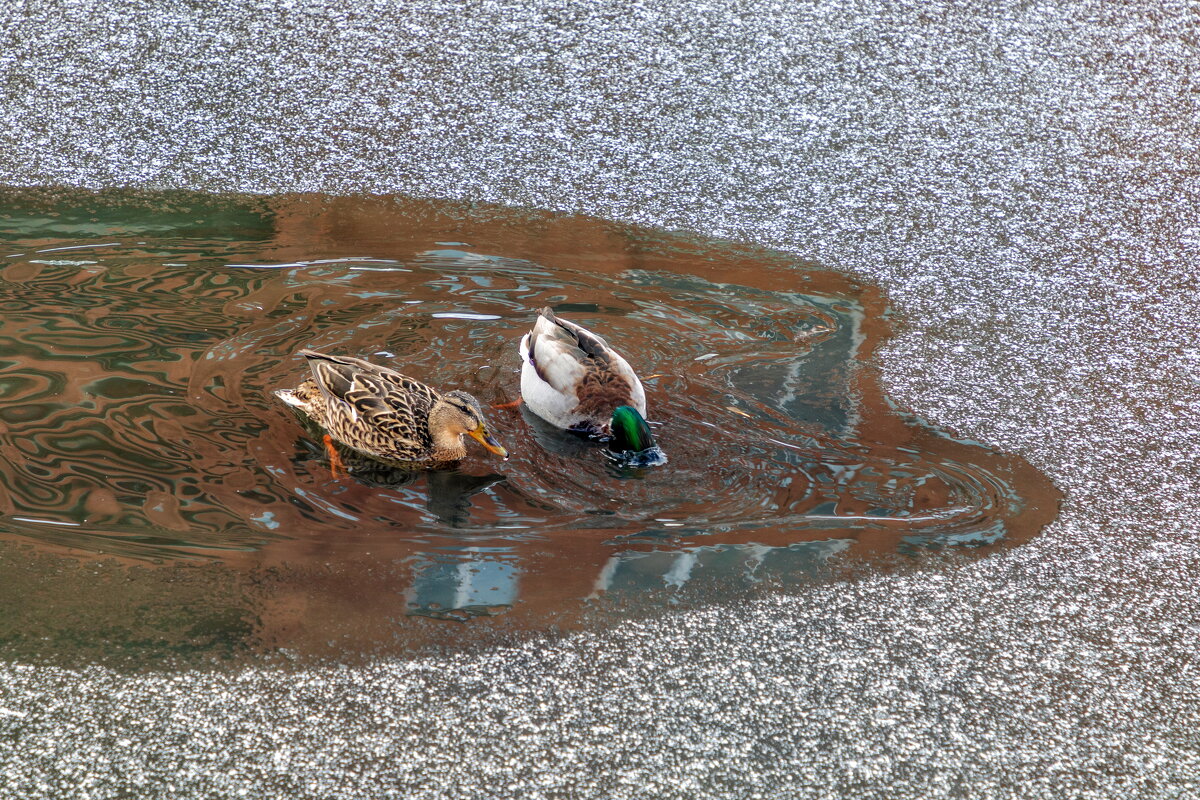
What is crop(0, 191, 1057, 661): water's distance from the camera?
2.52 m

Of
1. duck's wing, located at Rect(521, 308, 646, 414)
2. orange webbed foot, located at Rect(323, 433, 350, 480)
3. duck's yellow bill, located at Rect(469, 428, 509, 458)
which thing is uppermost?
duck's wing, located at Rect(521, 308, 646, 414)

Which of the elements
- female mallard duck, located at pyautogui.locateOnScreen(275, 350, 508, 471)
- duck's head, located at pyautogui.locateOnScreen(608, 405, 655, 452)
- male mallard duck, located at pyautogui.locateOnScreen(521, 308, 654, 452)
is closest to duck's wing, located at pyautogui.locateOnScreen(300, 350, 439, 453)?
female mallard duck, located at pyautogui.locateOnScreen(275, 350, 508, 471)

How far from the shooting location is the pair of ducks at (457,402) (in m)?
3.15

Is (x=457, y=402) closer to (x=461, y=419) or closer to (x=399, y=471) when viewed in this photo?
(x=461, y=419)

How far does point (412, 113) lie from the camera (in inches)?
207

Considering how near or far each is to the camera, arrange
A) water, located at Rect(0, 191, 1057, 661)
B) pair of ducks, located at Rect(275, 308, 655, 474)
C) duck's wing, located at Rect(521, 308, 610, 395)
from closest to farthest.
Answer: water, located at Rect(0, 191, 1057, 661)
pair of ducks, located at Rect(275, 308, 655, 474)
duck's wing, located at Rect(521, 308, 610, 395)

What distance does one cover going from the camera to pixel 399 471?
3188 millimetres

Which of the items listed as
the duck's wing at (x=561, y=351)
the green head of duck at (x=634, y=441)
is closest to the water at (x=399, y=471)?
the green head of duck at (x=634, y=441)

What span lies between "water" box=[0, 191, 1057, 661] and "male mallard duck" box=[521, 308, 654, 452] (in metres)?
0.08

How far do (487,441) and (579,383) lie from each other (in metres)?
0.40

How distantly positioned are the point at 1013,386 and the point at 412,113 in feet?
10.2

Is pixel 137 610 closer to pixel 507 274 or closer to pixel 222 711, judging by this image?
pixel 222 711

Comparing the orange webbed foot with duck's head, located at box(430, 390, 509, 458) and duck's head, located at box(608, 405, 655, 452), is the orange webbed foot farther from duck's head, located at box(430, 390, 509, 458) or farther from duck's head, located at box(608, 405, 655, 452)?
duck's head, located at box(608, 405, 655, 452)

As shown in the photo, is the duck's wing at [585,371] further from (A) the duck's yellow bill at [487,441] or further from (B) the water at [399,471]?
(A) the duck's yellow bill at [487,441]
